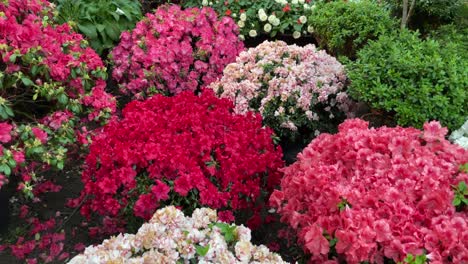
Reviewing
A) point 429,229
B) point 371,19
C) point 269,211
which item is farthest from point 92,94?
point 371,19

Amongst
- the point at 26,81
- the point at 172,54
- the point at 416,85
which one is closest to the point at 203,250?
the point at 26,81

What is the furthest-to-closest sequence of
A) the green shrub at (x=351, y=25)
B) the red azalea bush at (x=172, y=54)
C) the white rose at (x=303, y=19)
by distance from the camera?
the white rose at (x=303, y=19) < the red azalea bush at (x=172, y=54) < the green shrub at (x=351, y=25)

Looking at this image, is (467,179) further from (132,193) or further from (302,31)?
(302,31)

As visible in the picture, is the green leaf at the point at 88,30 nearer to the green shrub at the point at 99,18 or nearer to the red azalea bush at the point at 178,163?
the green shrub at the point at 99,18

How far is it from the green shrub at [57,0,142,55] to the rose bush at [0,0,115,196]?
133 cm

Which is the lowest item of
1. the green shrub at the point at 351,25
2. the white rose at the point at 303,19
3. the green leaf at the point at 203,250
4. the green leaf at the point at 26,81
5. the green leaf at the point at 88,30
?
the green leaf at the point at 88,30

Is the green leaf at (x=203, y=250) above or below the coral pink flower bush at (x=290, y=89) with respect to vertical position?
above

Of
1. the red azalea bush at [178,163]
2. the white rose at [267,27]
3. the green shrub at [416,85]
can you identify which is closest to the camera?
the red azalea bush at [178,163]

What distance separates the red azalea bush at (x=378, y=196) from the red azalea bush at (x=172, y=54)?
2002 mm

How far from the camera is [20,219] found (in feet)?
11.8

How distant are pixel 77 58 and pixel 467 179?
7.54 ft

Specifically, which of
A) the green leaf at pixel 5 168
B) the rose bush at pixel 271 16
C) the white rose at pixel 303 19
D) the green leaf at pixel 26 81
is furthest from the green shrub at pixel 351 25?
the green leaf at pixel 5 168

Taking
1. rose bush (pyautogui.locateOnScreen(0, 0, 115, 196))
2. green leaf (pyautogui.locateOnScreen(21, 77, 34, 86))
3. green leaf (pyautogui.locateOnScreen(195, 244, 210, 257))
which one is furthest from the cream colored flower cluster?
green leaf (pyautogui.locateOnScreen(21, 77, 34, 86))

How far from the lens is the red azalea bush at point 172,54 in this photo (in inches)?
176
